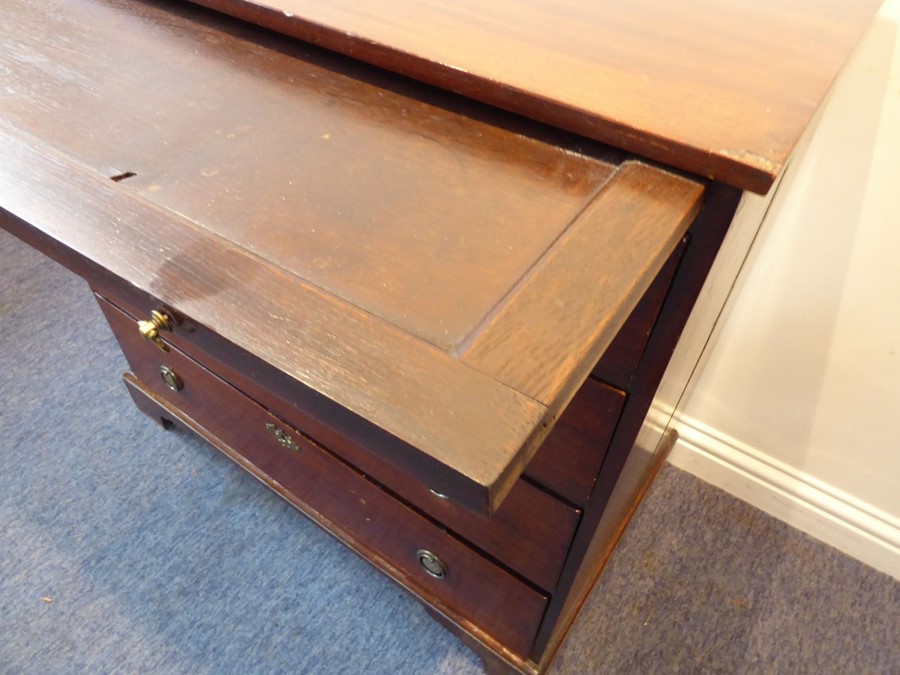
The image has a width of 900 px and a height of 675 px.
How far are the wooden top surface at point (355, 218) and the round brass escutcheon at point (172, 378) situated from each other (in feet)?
1.58

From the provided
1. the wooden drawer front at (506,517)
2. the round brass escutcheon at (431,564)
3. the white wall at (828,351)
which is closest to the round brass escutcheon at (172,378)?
the wooden drawer front at (506,517)

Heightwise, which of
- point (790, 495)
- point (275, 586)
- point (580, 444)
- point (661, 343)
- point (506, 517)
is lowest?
point (275, 586)

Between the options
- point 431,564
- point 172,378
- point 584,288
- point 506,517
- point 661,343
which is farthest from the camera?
point 172,378

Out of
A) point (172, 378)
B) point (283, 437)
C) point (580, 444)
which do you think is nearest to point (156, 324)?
point (580, 444)

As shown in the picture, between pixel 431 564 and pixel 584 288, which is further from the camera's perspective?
pixel 431 564

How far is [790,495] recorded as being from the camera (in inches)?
41.3

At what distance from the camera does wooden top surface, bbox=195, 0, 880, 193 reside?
0.40 meters

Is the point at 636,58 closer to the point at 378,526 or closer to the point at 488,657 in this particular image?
the point at 378,526

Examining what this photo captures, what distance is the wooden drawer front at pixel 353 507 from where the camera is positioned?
75 cm

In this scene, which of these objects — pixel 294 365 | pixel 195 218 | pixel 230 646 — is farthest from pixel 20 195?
pixel 230 646

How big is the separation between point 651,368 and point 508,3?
33 centimetres

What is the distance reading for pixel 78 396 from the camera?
1.23m

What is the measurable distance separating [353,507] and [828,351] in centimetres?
67

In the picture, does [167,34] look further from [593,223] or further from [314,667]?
[314,667]
